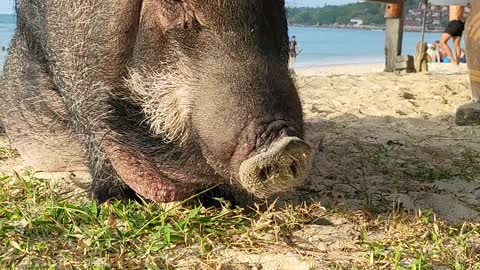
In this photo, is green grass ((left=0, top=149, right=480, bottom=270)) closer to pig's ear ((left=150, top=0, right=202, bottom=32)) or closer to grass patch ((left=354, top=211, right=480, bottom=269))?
grass patch ((left=354, top=211, right=480, bottom=269))

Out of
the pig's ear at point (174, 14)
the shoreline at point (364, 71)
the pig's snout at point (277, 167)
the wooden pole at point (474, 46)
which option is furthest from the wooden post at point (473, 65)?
the pig's ear at point (174, 14)

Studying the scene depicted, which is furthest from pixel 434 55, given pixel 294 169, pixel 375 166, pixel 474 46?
pixel 294 169

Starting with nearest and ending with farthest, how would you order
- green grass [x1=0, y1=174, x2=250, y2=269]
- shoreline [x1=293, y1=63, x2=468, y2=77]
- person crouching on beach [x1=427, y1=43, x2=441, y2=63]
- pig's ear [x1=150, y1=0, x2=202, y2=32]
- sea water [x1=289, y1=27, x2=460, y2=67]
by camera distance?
1. green grass [x1=0, y1=174, x2=250, y2=269]
2. pig's ear [x1=150, y1=0, x2=202, y2=32]
3. shoreline [x1=293, y1=63, x2=468, y2=77]
4. person crouching on beach [x1=427, y1=43, x2=441, y2=63]
5. sea water [x1=289, y1=27, x2=460, y2=67]

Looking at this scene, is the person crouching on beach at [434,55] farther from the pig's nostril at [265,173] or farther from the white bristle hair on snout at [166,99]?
the pig's nostril at [265,173]

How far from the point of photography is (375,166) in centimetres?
380

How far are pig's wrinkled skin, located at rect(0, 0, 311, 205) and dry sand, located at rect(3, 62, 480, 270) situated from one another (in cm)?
29

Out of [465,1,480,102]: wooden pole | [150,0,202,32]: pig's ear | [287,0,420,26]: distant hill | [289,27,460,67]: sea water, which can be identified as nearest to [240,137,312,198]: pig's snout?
[150,0,202,32]: pig's ear

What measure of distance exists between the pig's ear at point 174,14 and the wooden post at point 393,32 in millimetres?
8188

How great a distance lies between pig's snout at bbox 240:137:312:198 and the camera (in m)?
2.13

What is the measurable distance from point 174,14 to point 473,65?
409 centimetres

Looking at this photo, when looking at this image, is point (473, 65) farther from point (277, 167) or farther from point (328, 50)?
point (328, 50)

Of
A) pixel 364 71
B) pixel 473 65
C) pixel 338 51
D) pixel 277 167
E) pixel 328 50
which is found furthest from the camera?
pixel 328 50

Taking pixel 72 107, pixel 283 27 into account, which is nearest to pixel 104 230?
pixel 72 107

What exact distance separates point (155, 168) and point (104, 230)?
0.37 m
